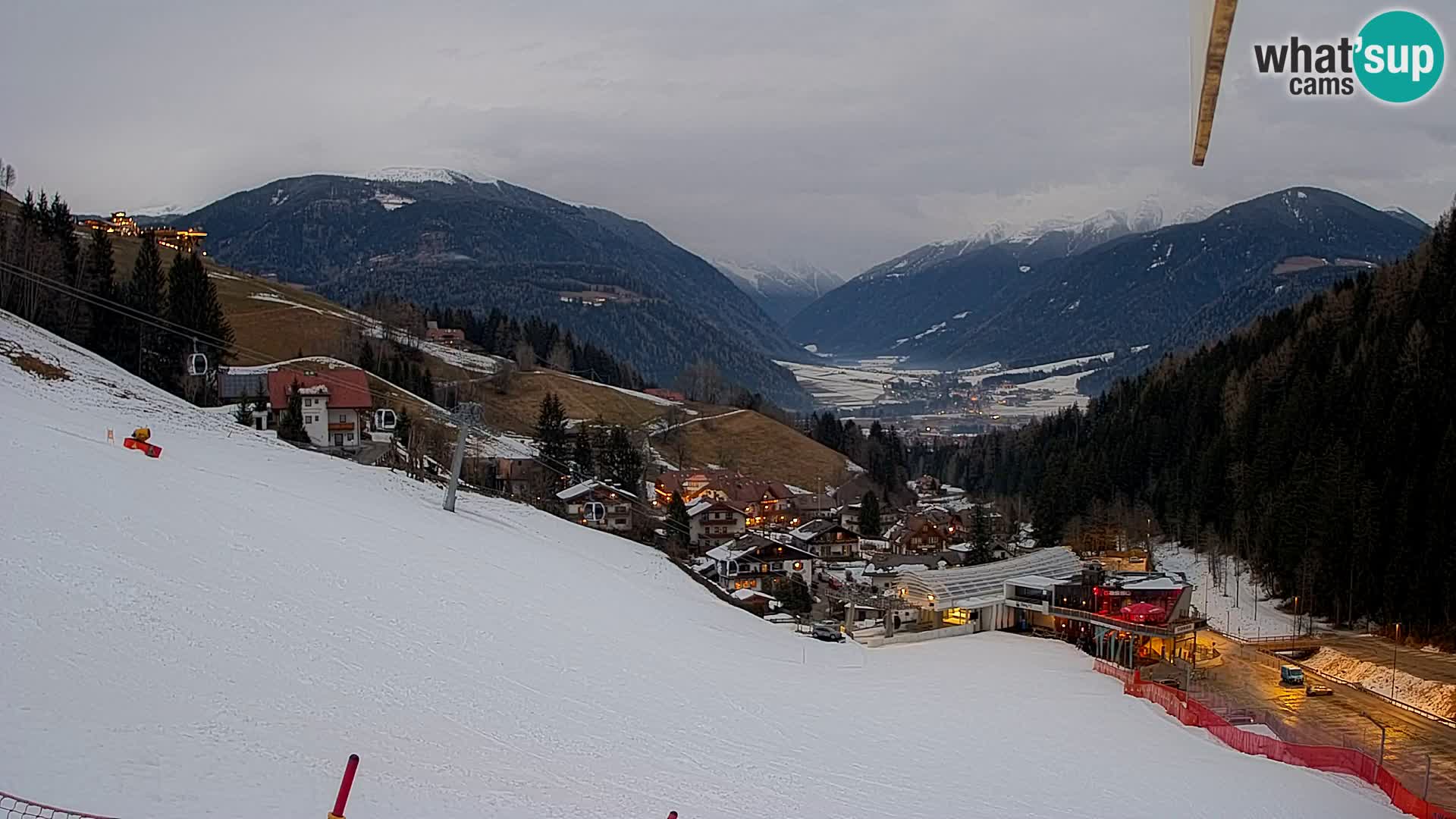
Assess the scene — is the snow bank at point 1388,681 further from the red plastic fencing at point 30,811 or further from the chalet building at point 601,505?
the chalet building at point 601,505

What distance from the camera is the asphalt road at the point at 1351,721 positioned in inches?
693

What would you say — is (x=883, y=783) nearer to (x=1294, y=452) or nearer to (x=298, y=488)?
(x=298, y=488)

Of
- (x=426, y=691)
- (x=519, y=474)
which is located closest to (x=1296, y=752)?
(x=426, y=691)

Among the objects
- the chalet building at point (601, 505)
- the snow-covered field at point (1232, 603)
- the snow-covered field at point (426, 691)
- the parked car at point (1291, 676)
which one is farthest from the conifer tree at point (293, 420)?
the snow-covered field at point (1232, 603)

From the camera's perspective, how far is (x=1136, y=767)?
15727mm

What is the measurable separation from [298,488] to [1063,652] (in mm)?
23264

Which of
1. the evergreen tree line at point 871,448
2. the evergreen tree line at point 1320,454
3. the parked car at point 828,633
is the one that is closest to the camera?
the parked car at point 828,633

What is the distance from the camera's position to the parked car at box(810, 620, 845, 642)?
30942 millimetres

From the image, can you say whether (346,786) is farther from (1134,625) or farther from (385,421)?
(385,421)

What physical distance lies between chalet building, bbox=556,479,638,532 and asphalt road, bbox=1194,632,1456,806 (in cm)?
3069

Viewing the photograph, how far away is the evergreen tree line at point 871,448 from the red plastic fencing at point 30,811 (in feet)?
287

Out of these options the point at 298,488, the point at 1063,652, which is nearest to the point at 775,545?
the point at 1063,652

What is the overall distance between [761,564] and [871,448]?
192ft

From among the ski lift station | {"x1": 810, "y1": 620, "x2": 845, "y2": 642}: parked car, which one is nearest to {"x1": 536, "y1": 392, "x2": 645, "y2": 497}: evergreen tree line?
the ski lift station
